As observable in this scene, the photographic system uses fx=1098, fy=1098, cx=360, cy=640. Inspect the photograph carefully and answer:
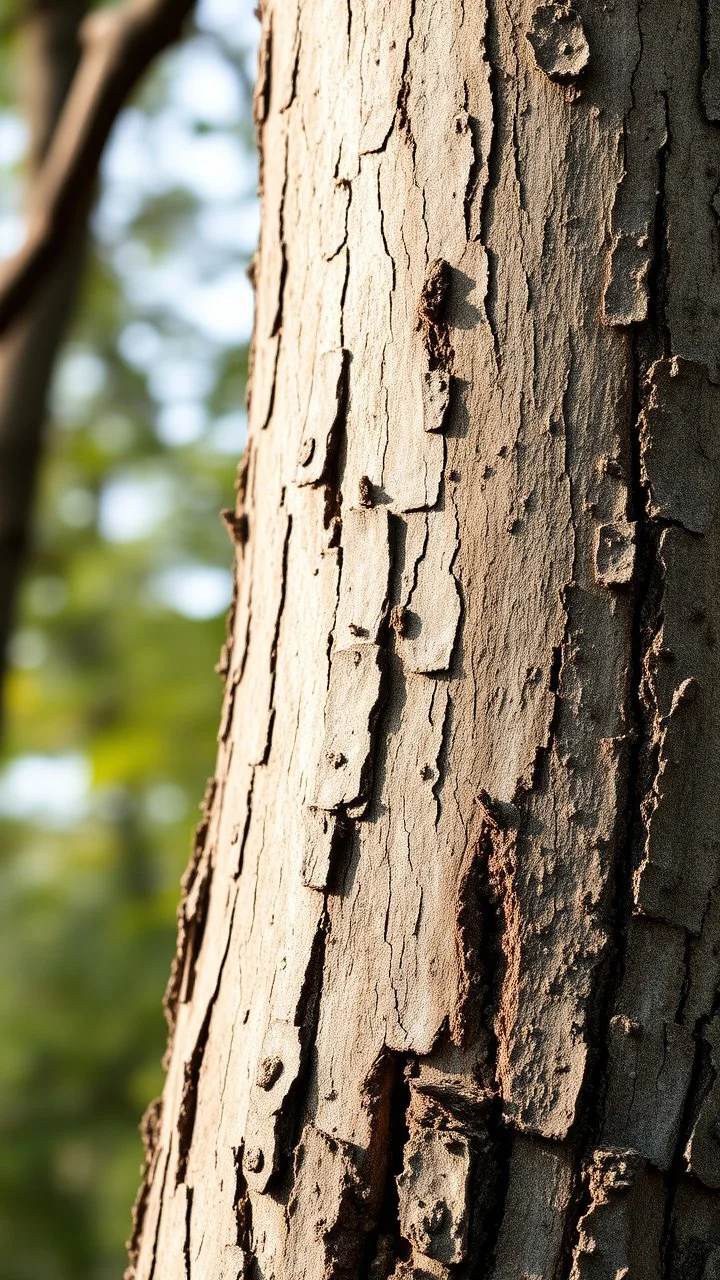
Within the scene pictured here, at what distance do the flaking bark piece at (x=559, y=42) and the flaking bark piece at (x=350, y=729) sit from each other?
0.53 m

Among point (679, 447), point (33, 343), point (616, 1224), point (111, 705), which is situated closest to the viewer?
point (616, 1224)

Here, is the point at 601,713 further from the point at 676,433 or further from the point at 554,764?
the point at 676,433

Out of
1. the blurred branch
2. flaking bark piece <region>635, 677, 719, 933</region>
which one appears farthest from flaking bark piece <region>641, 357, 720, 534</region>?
the blurred branch

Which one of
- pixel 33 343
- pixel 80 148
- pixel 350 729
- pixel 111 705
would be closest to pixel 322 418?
pixel 350 729

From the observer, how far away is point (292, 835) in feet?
3.29

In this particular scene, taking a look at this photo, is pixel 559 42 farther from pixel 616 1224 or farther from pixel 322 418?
pixel 616 1224

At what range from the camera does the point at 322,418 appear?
41.4 inches

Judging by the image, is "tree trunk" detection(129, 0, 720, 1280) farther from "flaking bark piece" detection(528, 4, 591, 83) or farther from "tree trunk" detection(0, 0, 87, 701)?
"tree trunk" detection(0, 0, 87, 701)

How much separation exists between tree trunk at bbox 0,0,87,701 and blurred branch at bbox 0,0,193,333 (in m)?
1.50

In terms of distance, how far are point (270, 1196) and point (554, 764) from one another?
436 mm

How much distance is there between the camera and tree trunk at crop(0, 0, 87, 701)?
429 centimetres

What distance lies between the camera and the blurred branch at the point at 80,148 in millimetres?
2219

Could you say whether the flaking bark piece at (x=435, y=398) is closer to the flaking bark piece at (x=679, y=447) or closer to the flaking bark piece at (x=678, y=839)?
the flaking bark piece at (x=679, y=447)

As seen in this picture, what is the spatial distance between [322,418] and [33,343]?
12.9 feet
